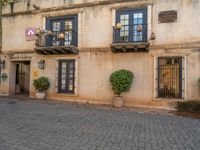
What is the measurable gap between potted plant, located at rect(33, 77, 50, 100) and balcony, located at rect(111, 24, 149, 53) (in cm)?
457

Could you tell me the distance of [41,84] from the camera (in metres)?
14.5

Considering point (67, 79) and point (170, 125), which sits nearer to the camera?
point (170, 125)

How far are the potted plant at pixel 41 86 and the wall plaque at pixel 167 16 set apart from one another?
Answer: 739 cm

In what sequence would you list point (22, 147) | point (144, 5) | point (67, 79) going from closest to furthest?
point (22, 147)
point (144, 5)
point (67, 79)

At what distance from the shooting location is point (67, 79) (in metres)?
14.7

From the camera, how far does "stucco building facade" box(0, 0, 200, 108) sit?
1218cm

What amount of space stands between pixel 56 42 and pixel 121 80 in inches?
Result: 197

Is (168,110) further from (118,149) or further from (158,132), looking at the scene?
(118,149)

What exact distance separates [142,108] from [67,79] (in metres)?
4.86

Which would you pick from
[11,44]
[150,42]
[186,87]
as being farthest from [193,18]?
[11,44]

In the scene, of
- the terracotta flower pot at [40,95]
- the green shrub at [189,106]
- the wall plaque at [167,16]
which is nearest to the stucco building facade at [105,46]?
the wall plaque at [167,16]

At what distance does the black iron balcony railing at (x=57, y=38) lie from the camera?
14.5 m

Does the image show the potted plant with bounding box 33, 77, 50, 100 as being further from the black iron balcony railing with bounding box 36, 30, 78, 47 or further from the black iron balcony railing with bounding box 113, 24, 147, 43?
the black iron balcony railing with bounding box 113, 24, 147, 43

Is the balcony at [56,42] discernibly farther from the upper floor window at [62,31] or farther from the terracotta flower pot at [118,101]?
the terracotta flower pot at [118,101]
